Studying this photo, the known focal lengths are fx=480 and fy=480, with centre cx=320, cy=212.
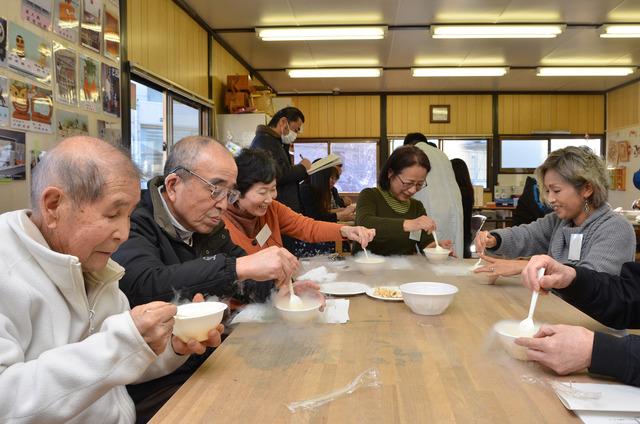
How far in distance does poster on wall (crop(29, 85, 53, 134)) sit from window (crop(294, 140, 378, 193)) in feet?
19.9

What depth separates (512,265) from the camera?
1889 millimetres

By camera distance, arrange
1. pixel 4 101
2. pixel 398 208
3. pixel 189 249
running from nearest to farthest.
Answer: pixel 189 249, pixel 4 101, pixel 398 208

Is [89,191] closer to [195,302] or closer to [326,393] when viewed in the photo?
[195,302]

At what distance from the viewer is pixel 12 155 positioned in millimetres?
2141

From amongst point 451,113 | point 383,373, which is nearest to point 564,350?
point 383,373

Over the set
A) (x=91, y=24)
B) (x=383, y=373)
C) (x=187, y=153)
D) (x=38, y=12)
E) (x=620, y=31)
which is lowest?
(x=383, y=373)

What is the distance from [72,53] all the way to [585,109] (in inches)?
318

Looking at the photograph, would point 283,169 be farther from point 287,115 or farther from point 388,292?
point 388,292

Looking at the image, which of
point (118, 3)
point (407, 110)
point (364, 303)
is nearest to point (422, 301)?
point (364, 303)

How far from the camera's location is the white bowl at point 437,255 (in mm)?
2385

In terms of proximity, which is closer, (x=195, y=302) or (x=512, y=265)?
(x=195, y=302)

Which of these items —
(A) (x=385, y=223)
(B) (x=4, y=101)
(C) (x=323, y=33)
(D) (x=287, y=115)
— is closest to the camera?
(B) (x=4, y=101)

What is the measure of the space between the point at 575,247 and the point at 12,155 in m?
2.48

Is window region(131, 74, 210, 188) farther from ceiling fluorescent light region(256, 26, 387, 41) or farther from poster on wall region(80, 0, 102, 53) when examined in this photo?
ceiling fluorescent light region(256, 26, 387, 41)
